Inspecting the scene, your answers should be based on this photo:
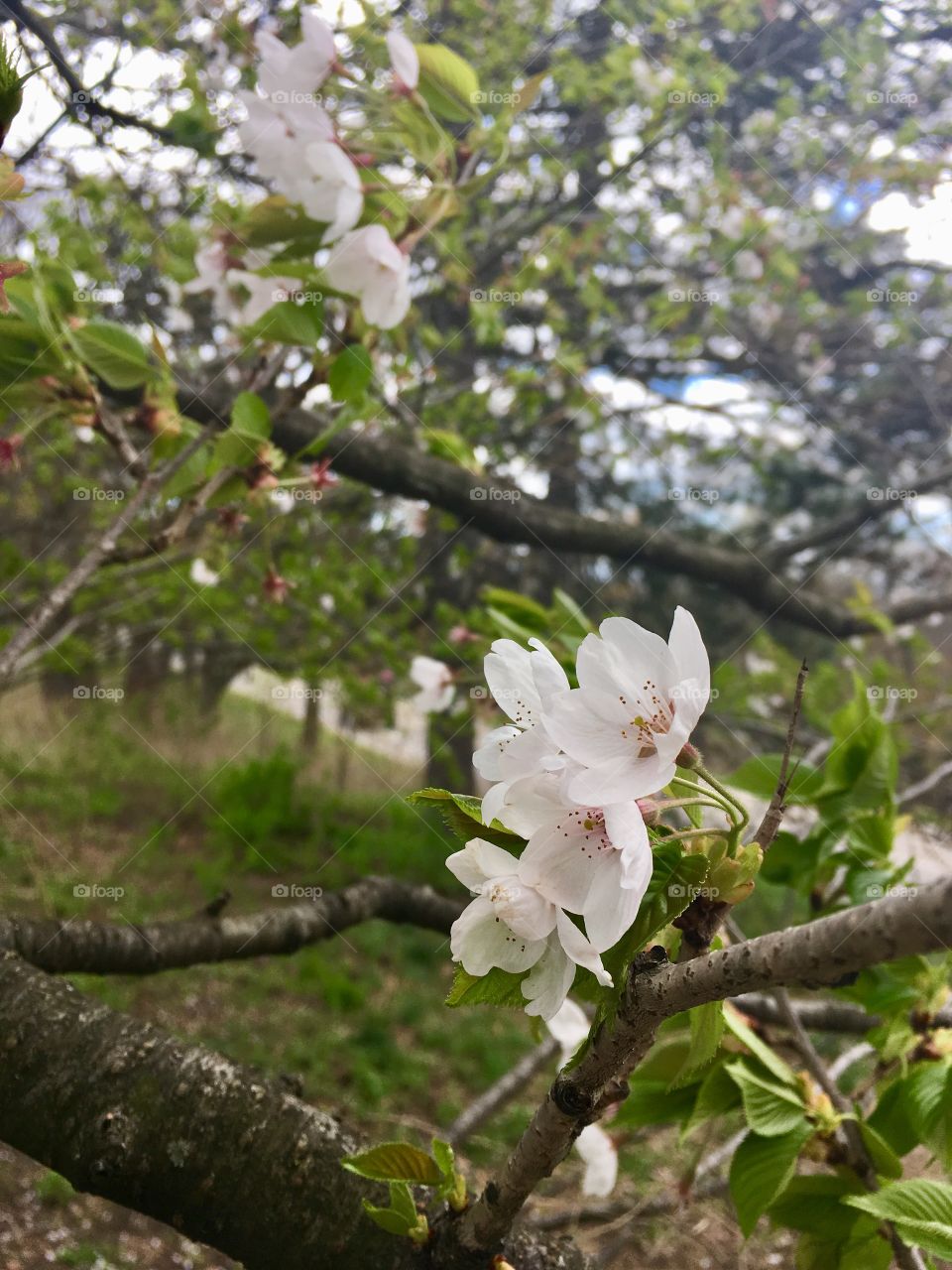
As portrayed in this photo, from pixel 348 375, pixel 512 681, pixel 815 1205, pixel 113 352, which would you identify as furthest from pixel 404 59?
pixel 815 1205

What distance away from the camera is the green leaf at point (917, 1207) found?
449 millimetres

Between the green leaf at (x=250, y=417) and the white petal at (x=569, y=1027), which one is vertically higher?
the green leaf at (x=250, y=417)

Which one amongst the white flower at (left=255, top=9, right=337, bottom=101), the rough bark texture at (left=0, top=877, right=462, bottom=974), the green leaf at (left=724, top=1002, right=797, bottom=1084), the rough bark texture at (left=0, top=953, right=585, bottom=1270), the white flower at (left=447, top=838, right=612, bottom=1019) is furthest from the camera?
the white flower at (left=255, top=9, right=337, bottom=101)

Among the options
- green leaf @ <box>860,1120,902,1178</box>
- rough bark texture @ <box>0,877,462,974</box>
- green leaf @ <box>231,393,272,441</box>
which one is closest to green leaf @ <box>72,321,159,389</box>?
green leaf @ <box>231,393,272,441</box>

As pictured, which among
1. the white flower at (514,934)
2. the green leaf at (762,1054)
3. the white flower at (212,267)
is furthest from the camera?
the white flower at (212,267)

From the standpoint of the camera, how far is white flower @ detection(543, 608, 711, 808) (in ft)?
1.12

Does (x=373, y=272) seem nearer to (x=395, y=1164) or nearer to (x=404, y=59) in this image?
(x=404, y=59)

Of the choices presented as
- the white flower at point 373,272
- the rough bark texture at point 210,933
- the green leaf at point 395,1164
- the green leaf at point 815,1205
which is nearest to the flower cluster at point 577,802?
the green leaf at point 395,1164

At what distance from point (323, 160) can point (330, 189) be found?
0.09 ft

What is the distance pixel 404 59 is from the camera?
2.89 ft

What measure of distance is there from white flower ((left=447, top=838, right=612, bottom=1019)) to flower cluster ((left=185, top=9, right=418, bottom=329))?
67cm

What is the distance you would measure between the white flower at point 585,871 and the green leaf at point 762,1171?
35 centimetres

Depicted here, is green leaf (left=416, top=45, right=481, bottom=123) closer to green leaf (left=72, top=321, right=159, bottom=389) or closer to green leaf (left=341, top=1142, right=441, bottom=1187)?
green leaf (left=72, top=321, right=159, bottom=389)

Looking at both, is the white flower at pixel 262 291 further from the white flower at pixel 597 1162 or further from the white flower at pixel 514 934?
the white flower at pixel 597 1162
